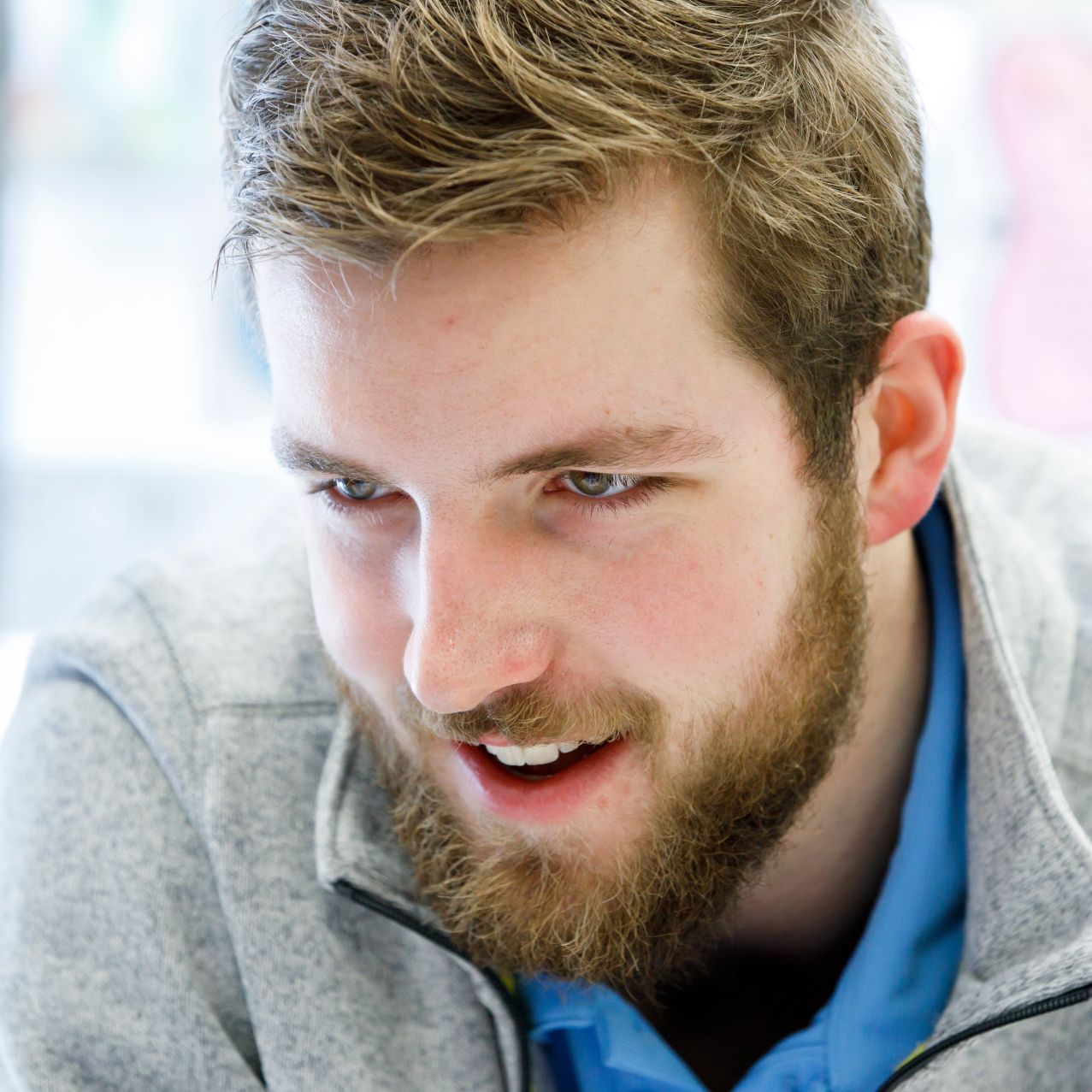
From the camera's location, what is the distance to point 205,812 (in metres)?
1.19

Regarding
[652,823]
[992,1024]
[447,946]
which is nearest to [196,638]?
[447,946]

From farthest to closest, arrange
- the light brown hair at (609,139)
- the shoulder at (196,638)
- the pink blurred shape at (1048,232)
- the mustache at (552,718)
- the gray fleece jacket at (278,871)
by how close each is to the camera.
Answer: the pink blurred shape at (1048,232) < the shoulder at (196,638) < the gray fleece jacket at (278,871) < the mustache at (552,718) < the light brown hair at (609,139)

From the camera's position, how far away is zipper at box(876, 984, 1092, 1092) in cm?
99

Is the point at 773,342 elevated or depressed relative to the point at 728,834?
elevated

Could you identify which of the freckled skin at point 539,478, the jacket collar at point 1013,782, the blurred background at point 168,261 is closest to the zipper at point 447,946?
the freckled skin at point 539,478

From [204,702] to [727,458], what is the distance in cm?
54

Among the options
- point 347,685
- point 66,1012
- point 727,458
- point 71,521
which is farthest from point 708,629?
point 71,521

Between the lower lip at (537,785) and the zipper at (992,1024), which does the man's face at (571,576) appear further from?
the zipper at (992,1024)

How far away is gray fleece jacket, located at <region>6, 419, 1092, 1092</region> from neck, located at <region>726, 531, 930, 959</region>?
0.07 m

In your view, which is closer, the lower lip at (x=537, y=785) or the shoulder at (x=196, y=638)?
the lower lip at (x=537, y=785)

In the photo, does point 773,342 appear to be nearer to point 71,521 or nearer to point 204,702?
point 204,702

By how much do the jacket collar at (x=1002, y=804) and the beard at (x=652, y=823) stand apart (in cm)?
6

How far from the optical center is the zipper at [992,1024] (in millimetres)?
985

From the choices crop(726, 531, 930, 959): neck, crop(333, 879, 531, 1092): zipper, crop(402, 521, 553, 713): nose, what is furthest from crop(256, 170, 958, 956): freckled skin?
crop(726, 531, 930, 959): neck
